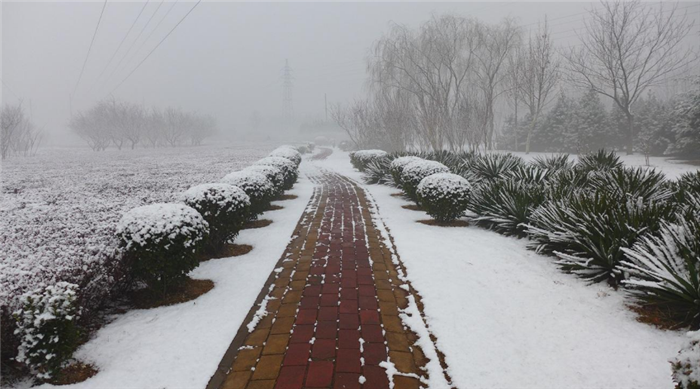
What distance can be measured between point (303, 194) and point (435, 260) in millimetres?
6808

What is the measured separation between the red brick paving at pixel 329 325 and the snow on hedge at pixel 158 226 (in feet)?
3.70

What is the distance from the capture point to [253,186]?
7020 millimetres

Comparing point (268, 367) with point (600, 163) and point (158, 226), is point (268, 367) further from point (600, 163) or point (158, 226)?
point (600, 163)

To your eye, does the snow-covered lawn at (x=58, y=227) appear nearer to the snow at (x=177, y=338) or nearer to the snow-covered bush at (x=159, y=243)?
the snow-covered bush at (x=159, y=243)

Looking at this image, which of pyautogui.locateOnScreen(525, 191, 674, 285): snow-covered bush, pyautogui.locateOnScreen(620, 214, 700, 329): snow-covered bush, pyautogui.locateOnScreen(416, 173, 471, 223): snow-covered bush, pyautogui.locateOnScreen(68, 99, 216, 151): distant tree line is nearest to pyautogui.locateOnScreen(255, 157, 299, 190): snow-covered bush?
pyautogui.locateOnScreen(416, 173, 471, 223): snow-covered bush

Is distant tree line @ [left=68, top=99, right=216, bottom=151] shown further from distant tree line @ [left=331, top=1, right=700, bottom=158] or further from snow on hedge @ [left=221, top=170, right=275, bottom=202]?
snow on hedge @ [left=221, top=170, right=275, bottom=202]

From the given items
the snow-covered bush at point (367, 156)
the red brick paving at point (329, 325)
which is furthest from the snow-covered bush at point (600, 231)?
the snow-covered bush at point (367, 156)

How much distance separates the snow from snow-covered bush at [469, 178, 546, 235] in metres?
4.15

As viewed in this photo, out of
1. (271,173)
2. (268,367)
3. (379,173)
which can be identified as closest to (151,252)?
(268,367)

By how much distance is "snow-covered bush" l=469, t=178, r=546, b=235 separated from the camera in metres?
6.12

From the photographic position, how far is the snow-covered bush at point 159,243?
3.72 m

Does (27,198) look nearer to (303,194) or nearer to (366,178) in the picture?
(303,194)

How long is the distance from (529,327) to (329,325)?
5.89 feet

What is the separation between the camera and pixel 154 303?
3918 millimetres
